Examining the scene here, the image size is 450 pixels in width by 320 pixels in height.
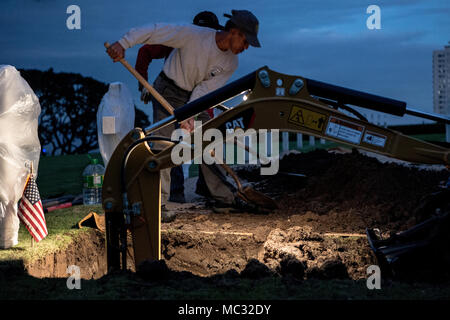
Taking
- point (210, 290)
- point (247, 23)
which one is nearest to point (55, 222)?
point (247, 23)

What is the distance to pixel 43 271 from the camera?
425cm

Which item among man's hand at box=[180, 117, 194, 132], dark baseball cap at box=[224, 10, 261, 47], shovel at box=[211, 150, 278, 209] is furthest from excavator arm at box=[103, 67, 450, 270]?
shovel at box=[211, 150, 278, 209]

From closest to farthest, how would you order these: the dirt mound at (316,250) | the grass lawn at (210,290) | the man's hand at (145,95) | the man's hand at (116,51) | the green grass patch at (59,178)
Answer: the grass lawn at (210,290) < the dirt mound at (316,250) < the man's hand at (116,51) < the man's hand at (145,95) < the green grass patch at (59,178)

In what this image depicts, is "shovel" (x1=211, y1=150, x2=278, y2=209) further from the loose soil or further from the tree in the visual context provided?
the tree

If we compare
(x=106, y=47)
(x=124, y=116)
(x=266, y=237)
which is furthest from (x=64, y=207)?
(x=266, y=237)

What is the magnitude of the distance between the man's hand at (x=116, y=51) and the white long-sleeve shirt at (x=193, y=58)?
12.8 inches

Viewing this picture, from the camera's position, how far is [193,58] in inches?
235

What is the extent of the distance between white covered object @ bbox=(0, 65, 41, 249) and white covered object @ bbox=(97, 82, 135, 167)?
242cm

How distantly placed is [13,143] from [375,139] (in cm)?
291

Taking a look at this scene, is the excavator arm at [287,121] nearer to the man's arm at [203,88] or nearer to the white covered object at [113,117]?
the man's arm at [203,88]

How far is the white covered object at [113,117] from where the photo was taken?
6.91 meters

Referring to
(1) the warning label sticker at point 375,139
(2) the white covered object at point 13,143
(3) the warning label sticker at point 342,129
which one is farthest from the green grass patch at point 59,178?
(1) the warning label sticker at point 375,139

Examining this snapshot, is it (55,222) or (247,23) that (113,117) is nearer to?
(55,222)
